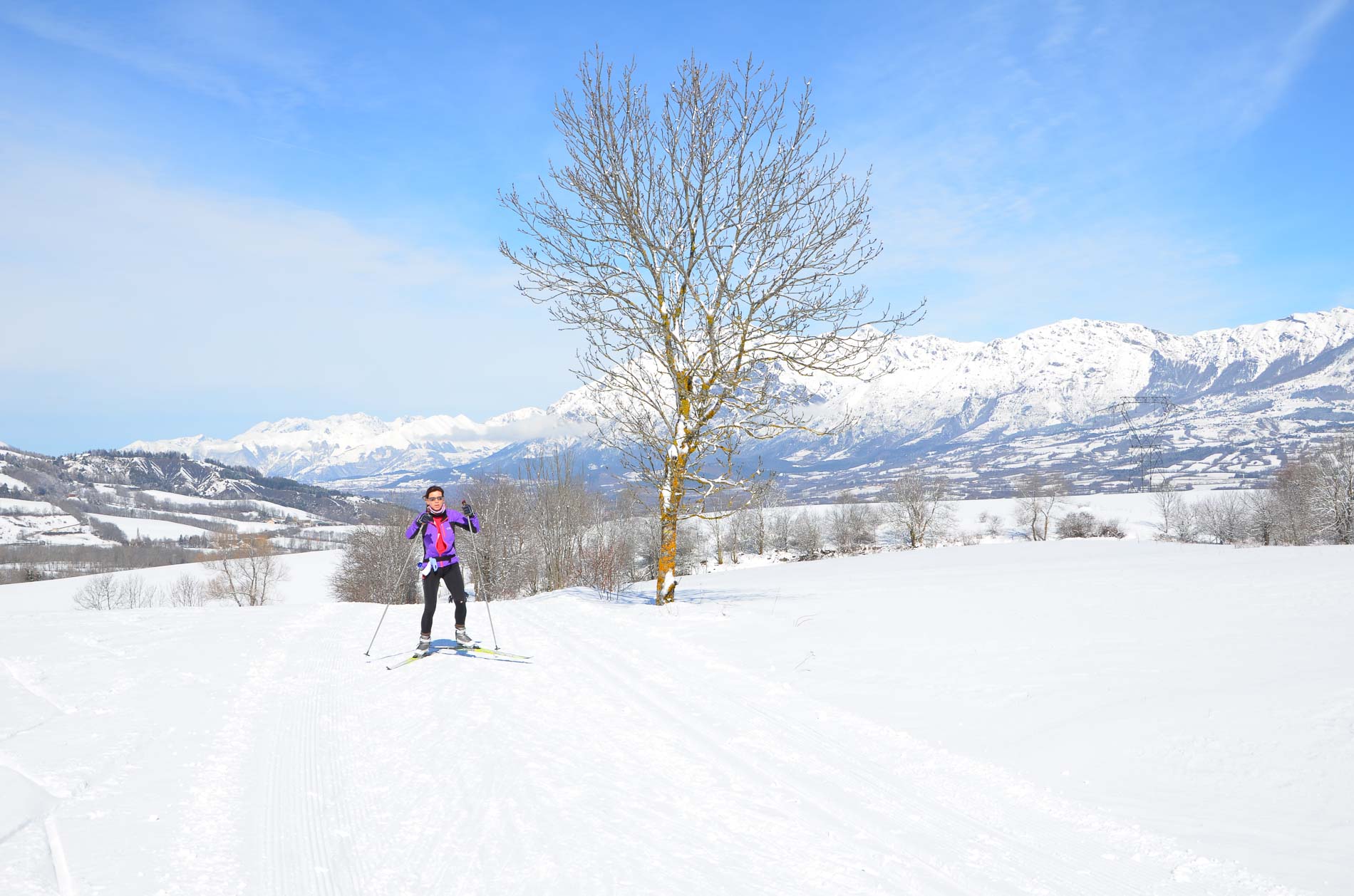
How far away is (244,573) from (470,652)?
72.3 metres

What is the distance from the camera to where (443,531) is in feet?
33.6

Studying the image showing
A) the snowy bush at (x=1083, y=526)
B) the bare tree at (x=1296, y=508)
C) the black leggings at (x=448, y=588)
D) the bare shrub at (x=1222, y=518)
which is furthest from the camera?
the snowy bush at (x=1083, y=526)

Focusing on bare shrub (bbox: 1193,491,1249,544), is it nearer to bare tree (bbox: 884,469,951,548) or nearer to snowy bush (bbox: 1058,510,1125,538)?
snowy bush (bbox: 1058,510,1125,538)

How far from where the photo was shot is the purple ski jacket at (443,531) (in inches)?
398

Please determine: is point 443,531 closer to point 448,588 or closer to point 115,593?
point 448,588

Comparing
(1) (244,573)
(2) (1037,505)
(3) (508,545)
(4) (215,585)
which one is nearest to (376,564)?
(3) (508,545)

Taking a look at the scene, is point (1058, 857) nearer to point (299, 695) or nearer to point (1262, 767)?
point (1262, 767)

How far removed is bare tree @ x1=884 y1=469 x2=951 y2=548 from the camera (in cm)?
8331

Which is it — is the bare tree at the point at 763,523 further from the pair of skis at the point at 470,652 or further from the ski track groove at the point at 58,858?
the ski track groove at the point at 58,858

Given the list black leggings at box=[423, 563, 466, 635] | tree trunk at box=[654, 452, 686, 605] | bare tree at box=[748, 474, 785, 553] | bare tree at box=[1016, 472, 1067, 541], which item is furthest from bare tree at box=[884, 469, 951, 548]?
black leggings at box=[423, 563, 466, 635]

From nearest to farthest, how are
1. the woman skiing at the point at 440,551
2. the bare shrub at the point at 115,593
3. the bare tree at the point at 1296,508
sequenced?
the woman skiing at the point at 440,551, the bare tree at the point at 1296,508, the bare shrub at the point at 115,593

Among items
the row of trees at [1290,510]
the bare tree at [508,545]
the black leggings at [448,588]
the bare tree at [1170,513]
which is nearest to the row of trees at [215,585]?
the bare tree at [508,545]

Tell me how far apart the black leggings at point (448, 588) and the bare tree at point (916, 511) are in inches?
3035

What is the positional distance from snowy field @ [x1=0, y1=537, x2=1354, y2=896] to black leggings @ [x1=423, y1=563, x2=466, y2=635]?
648mm
